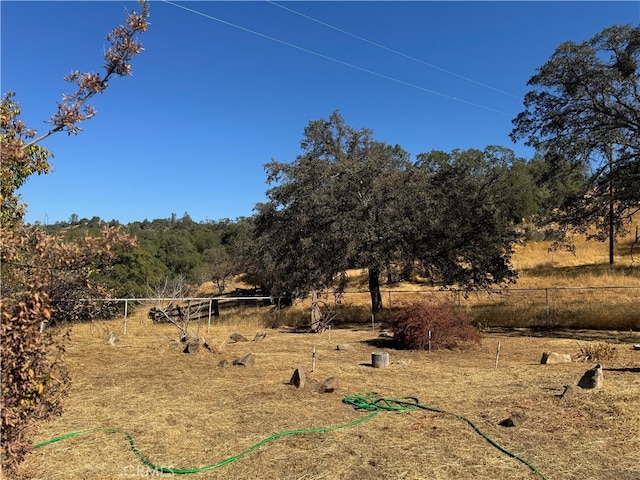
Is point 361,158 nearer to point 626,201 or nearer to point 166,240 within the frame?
point 626,201

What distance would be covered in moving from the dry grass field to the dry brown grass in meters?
0.02

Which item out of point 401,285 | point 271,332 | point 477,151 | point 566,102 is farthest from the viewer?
point 477,151

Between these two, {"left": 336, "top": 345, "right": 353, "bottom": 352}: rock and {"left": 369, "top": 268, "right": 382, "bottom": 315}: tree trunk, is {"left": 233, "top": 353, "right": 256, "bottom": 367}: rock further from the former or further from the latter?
{"left": 369, "top": 268, "right": 382, "bottom": 315}: tree trunk

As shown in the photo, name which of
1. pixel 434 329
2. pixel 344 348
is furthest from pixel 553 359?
pixel 344 348

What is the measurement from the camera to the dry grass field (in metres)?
5.14

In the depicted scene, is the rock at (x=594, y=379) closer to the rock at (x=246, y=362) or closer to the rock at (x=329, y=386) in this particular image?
the rock at (x=329, y=386)

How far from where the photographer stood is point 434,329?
1377 cm

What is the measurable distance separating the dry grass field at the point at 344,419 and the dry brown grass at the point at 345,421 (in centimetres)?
2

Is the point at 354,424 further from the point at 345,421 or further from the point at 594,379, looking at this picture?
the point at 594,379

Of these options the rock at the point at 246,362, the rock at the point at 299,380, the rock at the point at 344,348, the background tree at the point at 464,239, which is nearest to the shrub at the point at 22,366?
the rock at the point at 299,380

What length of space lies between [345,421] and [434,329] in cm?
754

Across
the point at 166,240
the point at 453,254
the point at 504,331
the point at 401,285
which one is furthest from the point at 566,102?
the point at 166,240

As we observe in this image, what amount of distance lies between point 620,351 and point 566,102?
7.71m

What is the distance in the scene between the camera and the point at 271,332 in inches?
803
